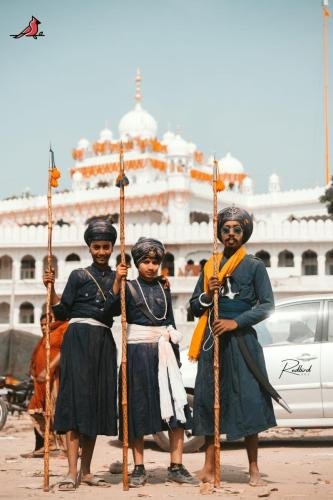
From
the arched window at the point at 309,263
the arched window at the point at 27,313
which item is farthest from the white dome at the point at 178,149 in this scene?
the arched window at the point at 27,313

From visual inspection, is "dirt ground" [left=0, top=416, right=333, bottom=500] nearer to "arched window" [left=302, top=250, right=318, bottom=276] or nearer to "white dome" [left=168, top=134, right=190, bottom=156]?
"arched window" [left=302, top=250, right=318, bottom=276]

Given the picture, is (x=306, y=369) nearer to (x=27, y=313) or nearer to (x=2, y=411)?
(x=2, y=411)

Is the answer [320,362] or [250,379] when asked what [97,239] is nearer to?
[250,379]

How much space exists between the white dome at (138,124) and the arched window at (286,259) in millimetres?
24041

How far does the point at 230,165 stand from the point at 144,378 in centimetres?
5923

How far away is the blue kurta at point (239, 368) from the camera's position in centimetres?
563

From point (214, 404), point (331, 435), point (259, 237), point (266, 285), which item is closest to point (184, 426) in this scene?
point (214, 404)

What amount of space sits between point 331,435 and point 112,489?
4.90 m

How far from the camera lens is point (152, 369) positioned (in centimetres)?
591

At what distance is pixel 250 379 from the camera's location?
18.7ft

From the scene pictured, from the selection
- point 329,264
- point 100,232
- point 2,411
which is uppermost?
point 329,264

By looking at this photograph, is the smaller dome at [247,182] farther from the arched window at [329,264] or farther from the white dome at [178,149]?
the arched window at [329,264]

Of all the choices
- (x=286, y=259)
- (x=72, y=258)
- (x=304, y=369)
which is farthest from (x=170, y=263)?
(x=304, y=369)

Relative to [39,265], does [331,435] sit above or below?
below
